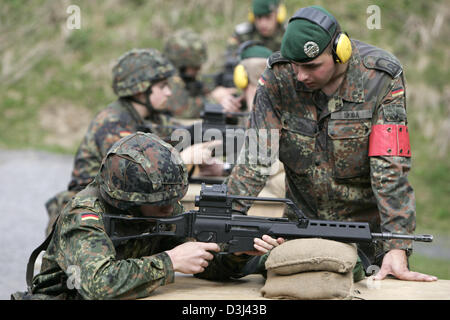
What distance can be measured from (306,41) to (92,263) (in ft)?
5.57

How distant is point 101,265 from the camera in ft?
11.9

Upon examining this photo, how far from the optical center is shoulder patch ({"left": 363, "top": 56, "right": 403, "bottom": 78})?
438 cm

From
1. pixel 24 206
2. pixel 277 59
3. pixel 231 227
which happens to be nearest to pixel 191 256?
pixel 231 227

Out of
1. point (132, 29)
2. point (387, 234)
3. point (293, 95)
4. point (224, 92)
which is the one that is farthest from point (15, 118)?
point (387, 234)

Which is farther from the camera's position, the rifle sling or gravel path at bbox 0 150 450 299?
gravel path at bbox 0 150 450 299

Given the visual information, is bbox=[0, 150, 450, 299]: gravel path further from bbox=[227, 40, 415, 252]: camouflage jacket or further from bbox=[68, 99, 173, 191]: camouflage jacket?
bbox=[227, 40, 415, 252]: camouflage jacket

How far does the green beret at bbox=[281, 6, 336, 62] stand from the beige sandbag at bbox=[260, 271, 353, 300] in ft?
4.04

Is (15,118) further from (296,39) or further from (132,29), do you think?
(296,39)

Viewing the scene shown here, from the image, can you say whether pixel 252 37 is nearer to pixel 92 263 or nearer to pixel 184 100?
pixel 184 100

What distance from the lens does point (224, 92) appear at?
387 inches

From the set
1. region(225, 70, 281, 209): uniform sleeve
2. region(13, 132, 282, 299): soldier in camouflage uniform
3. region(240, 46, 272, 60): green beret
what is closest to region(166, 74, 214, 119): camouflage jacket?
region(240, 46, 272, 60): green beret

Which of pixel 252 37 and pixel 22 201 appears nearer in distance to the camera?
pixel 22 201

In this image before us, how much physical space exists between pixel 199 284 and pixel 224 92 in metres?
5.77
